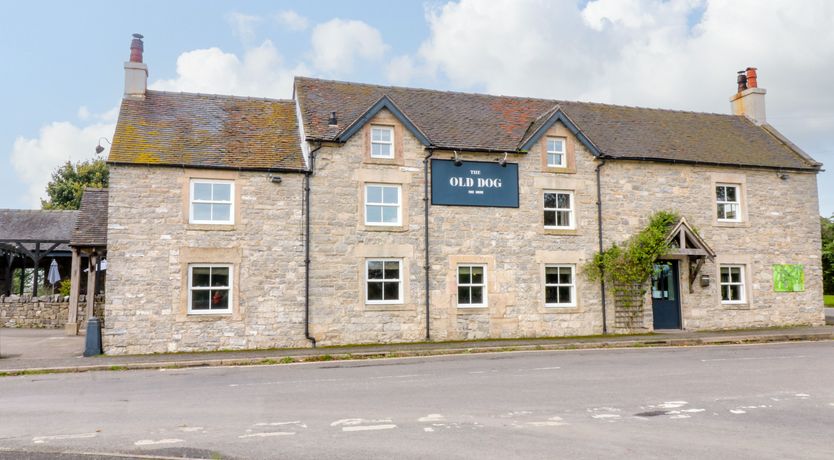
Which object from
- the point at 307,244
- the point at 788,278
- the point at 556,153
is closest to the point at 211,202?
the point at 307,244

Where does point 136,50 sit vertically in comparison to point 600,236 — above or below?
above

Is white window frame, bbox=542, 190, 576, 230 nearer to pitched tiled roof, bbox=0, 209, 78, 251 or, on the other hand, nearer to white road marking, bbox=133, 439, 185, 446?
white road marking, bbox=133, 439, 185, 446

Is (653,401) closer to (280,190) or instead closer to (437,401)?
(437,401)

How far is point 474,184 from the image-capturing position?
797 inches

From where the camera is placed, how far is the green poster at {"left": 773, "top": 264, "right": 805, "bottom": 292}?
22672mm

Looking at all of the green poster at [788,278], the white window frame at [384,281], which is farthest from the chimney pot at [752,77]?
the white window frame at [384,281]

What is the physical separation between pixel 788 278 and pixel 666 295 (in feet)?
15.4

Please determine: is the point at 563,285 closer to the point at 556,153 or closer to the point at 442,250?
the point at 442,250

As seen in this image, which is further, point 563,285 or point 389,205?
point 563,285

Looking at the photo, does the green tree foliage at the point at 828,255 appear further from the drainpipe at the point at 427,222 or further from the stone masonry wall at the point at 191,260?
the stone masonry wall at the point at 191,260

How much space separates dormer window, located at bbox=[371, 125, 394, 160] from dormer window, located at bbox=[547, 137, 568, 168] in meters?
5.17

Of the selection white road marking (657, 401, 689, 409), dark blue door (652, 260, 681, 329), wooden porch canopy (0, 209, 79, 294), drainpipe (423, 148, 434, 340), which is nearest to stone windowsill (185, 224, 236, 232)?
drainpipe (423, 148, 434, 340)

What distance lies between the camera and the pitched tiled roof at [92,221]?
2159cm

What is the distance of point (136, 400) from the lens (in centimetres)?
998
